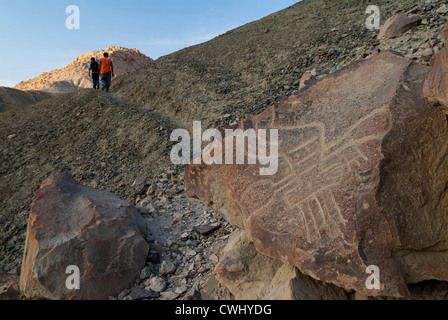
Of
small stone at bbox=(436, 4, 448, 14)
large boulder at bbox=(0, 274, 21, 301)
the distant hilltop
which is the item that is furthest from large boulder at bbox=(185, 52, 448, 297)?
the distant hilltop

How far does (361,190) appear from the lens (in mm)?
2270

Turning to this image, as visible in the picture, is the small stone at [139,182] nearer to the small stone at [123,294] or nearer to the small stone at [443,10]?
the small stone at [123,294]

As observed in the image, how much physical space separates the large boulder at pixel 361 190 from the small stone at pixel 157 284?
1.11 meters

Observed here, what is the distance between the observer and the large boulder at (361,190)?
2.21m

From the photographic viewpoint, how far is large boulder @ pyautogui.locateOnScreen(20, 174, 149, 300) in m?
3.13

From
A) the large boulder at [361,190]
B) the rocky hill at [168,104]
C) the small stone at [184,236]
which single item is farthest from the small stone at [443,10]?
the small stone at [184,236]

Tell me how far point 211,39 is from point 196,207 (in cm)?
909

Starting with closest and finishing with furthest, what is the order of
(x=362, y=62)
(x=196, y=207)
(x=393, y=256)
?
1. (x=393, y=256)
2. (x=362, y=62)
3. (x=196, y=207)

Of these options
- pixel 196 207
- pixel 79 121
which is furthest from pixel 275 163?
pixel 79 121

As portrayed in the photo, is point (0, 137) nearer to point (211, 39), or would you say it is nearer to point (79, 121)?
point (79, 121)

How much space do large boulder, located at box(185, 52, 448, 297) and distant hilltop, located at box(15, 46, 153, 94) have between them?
75.8ft

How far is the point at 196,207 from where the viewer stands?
446cm

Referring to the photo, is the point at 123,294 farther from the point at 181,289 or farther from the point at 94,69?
the point at 94,69

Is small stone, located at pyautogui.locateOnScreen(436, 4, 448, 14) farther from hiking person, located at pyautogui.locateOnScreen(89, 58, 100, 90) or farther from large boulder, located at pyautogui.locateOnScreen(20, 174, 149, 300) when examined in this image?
hiking person, located at pyautogui.locateOnScreen(89, 58, 100, 90)
